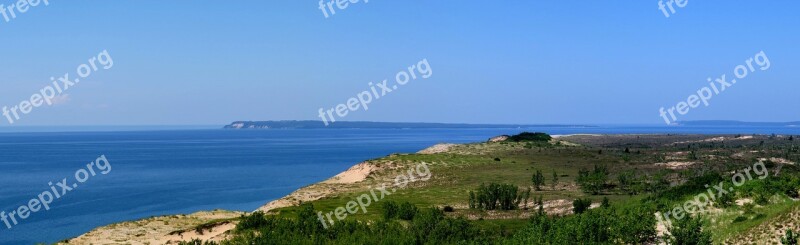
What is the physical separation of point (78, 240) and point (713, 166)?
68.8 meters

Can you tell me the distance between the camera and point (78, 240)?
41812mm

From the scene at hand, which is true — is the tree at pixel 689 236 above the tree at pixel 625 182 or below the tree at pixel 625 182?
above

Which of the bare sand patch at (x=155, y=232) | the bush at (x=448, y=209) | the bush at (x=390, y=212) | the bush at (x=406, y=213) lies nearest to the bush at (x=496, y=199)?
the bush at (x=448, y=209)

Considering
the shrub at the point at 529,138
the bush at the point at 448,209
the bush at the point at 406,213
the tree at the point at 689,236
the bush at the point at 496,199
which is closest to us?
the tree at the point at 689,236

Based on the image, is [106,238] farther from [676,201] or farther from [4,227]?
[676,201]

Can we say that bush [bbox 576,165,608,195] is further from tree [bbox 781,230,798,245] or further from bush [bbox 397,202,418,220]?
tree [bbox 781,230,798,245]

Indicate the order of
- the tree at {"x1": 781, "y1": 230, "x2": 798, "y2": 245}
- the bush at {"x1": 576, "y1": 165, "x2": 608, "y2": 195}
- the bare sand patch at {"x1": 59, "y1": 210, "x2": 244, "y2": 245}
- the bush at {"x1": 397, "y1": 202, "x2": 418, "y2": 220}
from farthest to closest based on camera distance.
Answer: the bush at {"x1": 576, "y1": 165, "x2": 608, "y2": 195}
the bush at {"x1": 397, "y1": 202, "x2": 418, "y2": 220}
the bare sand patch at {"x1": 59, "y1": 210, "x2": 244, "y2": 245}
the tree at {"x1": 781, "y1": 230, "x2": 798, "y2": 245}

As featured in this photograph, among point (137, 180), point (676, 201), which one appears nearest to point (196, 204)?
point (137, 180)

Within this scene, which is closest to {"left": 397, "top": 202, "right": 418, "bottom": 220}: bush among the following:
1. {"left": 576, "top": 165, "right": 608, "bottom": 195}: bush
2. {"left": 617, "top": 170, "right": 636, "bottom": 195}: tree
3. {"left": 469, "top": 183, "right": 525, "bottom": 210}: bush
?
{"left": 469, "top": 183, "right": 525, "bottom": 210}: bush

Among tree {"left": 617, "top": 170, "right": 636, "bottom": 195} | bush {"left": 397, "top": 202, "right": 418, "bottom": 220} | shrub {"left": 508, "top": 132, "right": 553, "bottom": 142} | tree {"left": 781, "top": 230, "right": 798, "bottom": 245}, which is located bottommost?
tree {"left": 617, "top": 170, "right": 636, "bottom": 195}

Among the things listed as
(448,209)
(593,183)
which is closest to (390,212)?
(448,209)

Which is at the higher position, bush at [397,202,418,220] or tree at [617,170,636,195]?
bush at [397,202,418,220]

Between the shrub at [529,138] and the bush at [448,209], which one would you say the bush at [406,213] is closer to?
Answer: the bush at [448,209]

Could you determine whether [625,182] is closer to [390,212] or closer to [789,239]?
[390,212]
